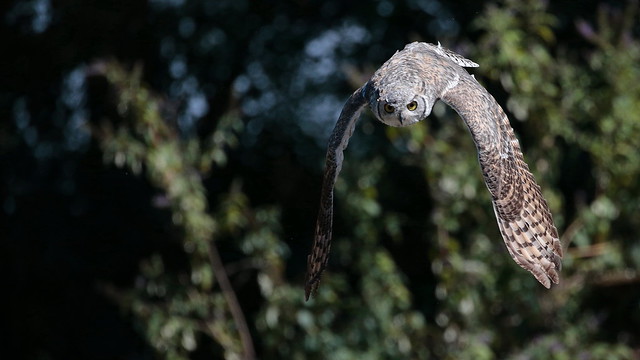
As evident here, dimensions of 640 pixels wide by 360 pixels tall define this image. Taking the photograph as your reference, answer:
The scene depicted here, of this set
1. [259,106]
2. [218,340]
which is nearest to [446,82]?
[218,340]

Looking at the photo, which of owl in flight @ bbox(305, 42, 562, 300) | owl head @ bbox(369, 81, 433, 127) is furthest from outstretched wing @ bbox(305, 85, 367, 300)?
owl head @ bbox(369, 81, 433, 127)

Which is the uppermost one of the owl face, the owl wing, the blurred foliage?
the owl face

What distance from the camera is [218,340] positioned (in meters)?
6.79

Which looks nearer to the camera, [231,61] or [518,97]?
[518,97]

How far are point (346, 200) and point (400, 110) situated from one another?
345cm

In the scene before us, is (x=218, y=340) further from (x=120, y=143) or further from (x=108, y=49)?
(x=108, y=49)

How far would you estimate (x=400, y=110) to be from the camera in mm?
3260

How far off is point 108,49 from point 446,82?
5.68m

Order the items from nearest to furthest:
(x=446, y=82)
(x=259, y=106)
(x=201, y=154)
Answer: (x=446, y=82) → (x=201, y=154) → (x=259, y=106)

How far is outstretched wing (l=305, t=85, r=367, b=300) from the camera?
3584 millimetres

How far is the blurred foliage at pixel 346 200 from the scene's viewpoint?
21.5ft

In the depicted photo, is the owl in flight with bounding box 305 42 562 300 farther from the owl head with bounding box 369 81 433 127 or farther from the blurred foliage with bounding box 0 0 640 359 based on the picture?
the blurred foliage with bounding box 0 0 640 359

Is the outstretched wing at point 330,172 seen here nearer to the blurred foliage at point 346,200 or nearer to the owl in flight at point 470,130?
the owl in flight at point 470,130

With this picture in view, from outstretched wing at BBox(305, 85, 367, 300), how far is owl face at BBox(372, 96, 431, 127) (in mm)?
211
